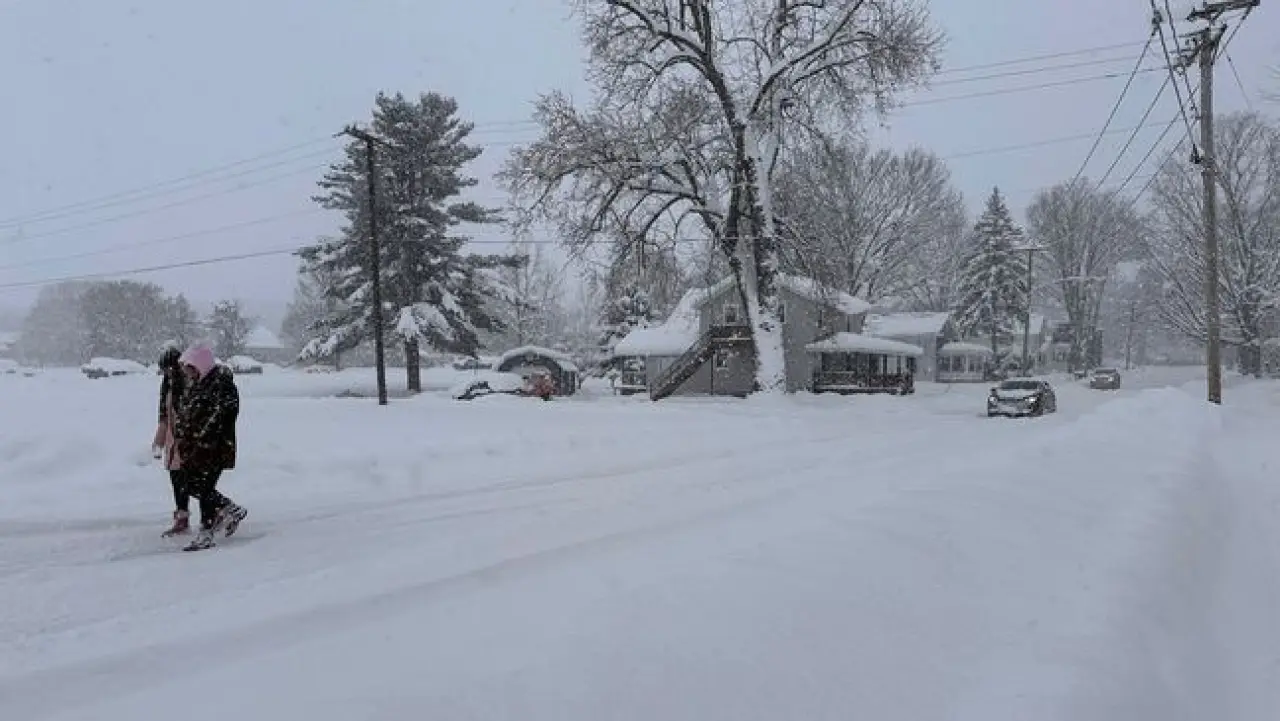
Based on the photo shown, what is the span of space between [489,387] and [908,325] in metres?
37.9

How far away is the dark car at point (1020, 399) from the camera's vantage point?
26.4m

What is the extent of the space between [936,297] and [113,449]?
70224 mm

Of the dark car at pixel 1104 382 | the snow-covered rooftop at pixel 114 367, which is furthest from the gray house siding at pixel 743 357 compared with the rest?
the snow-covered rooftop at pixel 114 367

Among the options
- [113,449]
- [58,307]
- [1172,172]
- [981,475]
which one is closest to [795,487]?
[981,475]

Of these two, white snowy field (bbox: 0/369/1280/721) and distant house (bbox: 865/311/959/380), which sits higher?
distant house (bbox: 865/311/959/380)

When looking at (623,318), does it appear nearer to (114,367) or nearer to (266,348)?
(114,367)

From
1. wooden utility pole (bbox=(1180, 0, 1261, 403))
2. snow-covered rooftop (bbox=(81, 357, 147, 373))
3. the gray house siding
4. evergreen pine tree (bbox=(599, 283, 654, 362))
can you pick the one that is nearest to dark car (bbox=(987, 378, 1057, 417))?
wooden utility pole (bbox=(1180, 0, 1261, 403))

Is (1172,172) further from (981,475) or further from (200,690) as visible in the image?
(200,690)

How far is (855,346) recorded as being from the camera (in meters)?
45.0

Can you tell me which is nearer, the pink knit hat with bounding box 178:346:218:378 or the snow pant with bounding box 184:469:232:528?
the snow pant with bounding box 184:469:232:528

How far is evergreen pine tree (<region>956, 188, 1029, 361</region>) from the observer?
6384cm

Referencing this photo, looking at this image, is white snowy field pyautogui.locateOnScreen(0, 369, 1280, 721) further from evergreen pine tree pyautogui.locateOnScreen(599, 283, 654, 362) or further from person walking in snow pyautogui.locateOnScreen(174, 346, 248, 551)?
evergreen pine tree pyautogui.locateOnScreen(599, 283, 654, 362)

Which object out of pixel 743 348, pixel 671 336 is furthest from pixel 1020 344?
pixel 743 348

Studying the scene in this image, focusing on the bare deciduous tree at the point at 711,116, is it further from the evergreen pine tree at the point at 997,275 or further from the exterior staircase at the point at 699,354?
the evergreen pine tree at the point at 997,275
